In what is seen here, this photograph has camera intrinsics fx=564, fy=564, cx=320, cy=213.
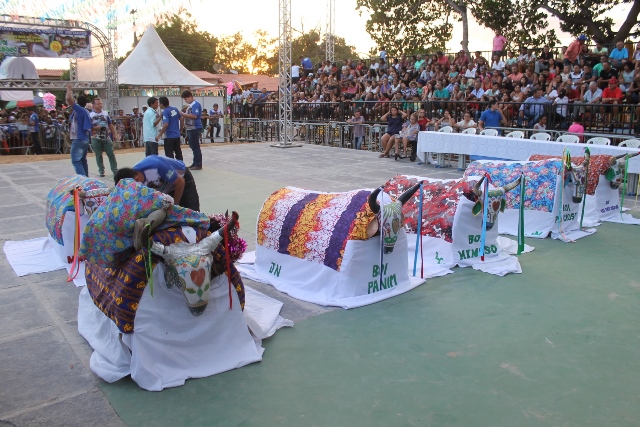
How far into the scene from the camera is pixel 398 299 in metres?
5.39

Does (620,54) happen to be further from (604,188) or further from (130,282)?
(130,282)

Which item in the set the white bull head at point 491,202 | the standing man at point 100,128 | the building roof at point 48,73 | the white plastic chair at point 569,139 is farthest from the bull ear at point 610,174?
the building roof at point 48,73

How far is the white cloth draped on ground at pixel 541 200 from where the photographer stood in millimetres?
7621

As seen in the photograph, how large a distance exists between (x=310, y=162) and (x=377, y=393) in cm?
1160

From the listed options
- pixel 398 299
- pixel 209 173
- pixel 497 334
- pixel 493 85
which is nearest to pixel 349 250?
pixel 398 299

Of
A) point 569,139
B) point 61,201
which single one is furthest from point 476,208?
point 569,139

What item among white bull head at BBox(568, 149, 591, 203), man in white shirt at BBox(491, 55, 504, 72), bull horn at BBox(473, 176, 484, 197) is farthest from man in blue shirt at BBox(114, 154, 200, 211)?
man in white shirt at BBox(491, 55, 504, 72)

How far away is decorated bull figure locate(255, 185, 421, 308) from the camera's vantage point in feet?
17.0

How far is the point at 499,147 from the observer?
12.3 m

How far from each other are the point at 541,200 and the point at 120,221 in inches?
233

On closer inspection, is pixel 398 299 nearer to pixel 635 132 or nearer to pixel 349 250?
pixel 349 250

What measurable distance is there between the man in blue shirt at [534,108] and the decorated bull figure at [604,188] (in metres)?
5.70

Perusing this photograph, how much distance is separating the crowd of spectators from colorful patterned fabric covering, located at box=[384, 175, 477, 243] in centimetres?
788

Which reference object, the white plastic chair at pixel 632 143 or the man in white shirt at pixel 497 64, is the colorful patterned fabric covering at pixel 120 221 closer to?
the white plastic chair at pixel 632 143
